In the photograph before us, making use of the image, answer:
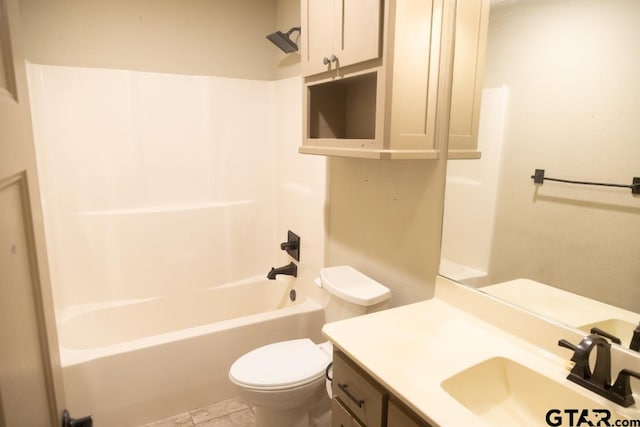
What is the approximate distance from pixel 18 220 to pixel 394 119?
3.51 feet

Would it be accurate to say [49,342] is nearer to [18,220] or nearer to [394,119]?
[18,220]

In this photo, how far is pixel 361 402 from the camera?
1.10m

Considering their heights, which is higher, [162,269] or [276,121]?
[276,121]

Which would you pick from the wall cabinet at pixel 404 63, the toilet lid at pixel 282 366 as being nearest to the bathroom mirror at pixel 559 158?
the wall cabinet at pixel 404 63

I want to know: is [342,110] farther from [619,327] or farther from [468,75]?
[619,327]

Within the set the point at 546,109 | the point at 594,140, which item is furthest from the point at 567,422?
the point at 546,109

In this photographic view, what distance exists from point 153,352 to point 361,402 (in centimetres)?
125

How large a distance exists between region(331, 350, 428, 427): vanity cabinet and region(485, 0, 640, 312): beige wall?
580 millimetres

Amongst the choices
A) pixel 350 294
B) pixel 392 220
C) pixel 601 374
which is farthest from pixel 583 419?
pixel 392 220

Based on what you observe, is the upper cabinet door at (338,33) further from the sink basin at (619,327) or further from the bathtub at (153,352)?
the bathtub at (153,352)

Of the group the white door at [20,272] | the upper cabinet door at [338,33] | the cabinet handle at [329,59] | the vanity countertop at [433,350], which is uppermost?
the upper cabinet door at [338,33]

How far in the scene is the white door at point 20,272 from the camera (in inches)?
21.2

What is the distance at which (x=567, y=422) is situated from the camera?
2.97 ft

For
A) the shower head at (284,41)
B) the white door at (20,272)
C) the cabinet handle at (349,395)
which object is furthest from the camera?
the shower head at (284,41)
